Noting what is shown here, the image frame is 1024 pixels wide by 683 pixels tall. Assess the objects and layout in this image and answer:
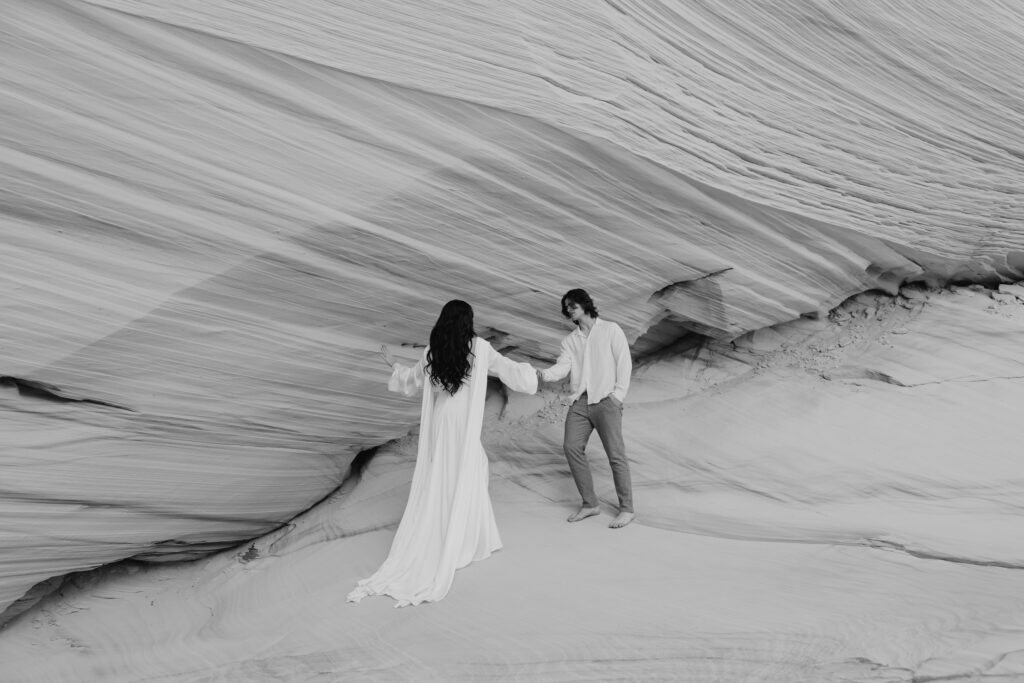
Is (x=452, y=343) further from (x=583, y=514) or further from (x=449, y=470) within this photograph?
(x=583, y=514)

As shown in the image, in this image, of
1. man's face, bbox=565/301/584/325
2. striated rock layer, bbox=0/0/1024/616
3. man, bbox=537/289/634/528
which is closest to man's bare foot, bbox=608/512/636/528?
man, bbox=537/289/634/528

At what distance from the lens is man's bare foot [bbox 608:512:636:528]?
178 inches

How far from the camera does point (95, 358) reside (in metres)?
4.25

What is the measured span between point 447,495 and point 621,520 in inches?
38.9

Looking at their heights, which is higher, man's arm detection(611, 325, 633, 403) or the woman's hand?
man's arm detection(611, 325, 633, 403)

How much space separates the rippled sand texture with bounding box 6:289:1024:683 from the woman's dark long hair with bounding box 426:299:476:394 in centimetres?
100

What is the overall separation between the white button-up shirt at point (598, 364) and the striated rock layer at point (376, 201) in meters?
0.57

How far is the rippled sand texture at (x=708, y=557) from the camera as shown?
10.8ft

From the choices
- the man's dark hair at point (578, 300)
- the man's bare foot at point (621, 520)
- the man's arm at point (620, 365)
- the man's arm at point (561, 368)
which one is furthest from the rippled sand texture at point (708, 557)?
the man's dark hair at point (578, 300)

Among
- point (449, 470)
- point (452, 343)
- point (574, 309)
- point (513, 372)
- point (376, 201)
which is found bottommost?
point (449, 470)

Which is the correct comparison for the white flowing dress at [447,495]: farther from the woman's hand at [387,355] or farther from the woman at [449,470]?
the woman's hand at [387,355]

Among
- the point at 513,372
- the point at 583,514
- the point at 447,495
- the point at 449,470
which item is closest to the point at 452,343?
the point at 513,372

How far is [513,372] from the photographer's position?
14.3ft

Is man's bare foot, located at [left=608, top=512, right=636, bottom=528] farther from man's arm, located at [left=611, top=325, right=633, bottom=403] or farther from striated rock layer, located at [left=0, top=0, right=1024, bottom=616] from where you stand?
man's arm, located at [left=611, top=325, right=633, bottom=403]
